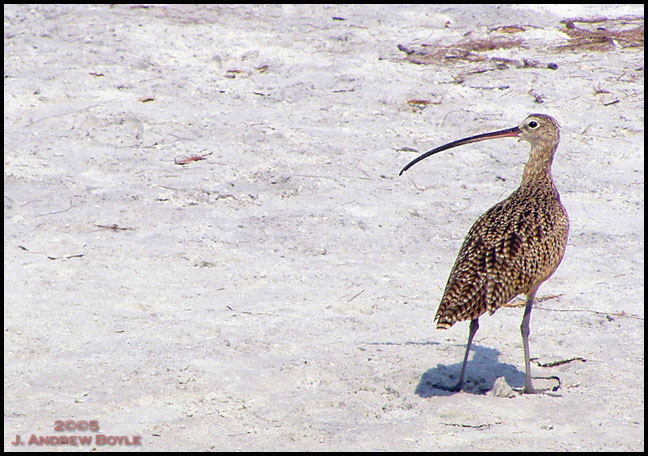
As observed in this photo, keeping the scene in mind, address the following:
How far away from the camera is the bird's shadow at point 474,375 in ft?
16.4

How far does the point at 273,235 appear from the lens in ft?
23.5

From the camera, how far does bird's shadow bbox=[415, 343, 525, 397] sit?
4.99 m

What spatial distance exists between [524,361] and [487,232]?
0.83 metres

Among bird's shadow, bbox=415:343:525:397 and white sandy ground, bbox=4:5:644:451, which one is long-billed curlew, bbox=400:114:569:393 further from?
white sandy ground, bbox=4:5:644:451

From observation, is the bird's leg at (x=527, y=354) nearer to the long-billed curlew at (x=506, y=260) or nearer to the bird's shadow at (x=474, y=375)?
the long-billed curlew at (x=506, y=260)

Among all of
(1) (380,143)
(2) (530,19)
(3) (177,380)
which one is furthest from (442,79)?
(3) (177,380)

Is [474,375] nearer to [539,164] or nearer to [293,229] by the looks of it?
[539,164]

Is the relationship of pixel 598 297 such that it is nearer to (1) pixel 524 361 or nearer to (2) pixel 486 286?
(1) pixel 524 361

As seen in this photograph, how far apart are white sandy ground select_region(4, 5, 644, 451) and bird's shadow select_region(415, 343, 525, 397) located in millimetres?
24

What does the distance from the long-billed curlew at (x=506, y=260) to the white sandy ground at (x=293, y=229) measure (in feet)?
1.59

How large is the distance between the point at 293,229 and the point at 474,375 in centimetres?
249

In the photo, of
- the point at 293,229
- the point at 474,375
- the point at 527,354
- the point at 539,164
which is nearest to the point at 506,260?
the point at 527,354

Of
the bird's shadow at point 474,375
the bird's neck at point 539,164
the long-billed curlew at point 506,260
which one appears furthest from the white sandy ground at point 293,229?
the bird's neck at point 539,164

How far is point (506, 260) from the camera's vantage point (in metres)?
4.98
